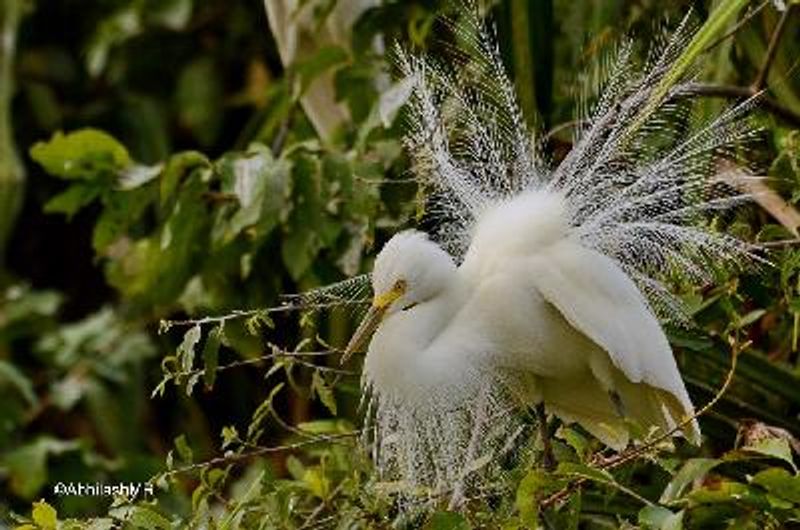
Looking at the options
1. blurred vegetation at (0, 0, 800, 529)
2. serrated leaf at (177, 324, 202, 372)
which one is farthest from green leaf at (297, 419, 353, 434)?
serrated leaf at (177, 324, 202, 372)

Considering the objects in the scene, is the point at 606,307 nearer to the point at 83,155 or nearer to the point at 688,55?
the point at 688,55

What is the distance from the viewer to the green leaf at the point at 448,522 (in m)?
1.45

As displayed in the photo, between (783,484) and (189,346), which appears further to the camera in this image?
(189,346)

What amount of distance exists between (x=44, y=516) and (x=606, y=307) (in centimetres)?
45

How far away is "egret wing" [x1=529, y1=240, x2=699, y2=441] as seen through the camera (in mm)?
1527

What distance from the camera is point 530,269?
61.1 inches

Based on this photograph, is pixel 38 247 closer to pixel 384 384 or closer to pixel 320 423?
pixel 320 423

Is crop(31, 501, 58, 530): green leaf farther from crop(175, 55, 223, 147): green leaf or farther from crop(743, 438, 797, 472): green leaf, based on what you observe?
crop(175, 55, 223, 147): green leaf

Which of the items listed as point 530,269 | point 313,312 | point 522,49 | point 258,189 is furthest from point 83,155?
point 530,269

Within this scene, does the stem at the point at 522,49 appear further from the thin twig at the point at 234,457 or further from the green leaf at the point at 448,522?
the green leaf at the point at 448,522

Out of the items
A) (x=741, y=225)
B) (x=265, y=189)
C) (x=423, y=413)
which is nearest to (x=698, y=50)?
(x=741, y=225)

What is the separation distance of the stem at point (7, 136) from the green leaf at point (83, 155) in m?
1.38

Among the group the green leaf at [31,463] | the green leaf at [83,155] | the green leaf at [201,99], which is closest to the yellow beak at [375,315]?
the green leaf at [83,155]

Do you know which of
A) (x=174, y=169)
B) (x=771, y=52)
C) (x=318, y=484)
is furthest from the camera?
(x=174, y=169)
